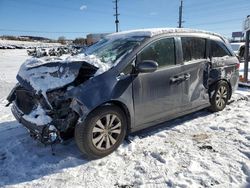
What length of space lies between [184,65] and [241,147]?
1628 mm

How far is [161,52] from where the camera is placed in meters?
4.42

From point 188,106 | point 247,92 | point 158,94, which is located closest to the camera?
point 158,94

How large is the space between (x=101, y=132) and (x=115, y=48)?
1465 mm

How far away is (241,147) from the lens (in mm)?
4016

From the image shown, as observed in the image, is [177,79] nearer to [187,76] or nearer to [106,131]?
[187,76]

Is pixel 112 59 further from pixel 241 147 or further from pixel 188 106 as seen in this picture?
pixel 241 147

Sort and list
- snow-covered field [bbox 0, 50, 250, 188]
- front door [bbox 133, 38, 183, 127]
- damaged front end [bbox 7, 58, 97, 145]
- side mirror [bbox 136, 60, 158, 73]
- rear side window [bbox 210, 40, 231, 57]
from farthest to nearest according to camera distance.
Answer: rear side window [bbox 210, 40, 231, 57]
front door [bbox 133, 38, 183, 127]
side mirror [bbox 136, 60, 158, 73]
damaged front end [bbox 7, 58, 97, 145]
snow-covered field [bbox 0, 50, 250, 188]

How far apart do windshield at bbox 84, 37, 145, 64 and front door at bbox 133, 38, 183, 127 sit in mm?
210

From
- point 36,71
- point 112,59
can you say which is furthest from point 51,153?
point 112,59

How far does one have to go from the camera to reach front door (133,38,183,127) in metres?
4.08

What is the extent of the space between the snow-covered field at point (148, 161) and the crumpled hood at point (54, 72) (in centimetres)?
105

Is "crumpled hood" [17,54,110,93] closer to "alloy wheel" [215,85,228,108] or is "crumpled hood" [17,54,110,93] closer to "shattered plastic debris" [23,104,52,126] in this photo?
"shattered plastic debris" [23,104,52,126]

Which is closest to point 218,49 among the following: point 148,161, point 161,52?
point 161,52

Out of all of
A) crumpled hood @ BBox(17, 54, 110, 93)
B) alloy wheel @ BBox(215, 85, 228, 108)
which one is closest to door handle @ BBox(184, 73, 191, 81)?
alloy wheel @ BBox(215, 85, 228, 108)
